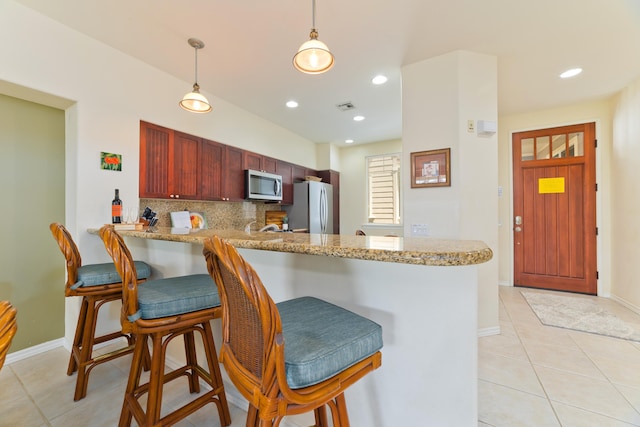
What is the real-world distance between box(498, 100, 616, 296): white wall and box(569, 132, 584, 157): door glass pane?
16 cm

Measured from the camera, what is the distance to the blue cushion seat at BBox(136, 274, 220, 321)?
3.76ft

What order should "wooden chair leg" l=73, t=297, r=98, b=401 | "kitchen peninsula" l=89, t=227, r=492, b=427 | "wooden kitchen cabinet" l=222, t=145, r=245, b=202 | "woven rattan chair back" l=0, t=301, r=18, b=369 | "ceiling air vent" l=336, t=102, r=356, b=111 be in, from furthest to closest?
1. "ceiling air vent" l=336, t=102, r=356, b=111
2. "wooden kitchen cabinet" l=222, t=145, r=245, b=202
3. "wooden chair leg" l=73, t=297, r=98, b=401
4. "kitchen peninsula" l=89, t=227, r=492, b=427
5. "woven rattan chair back" l=0, t=301, r=18, b=369

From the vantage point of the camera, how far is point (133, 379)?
1312mm

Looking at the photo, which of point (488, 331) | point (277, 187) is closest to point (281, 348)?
point (488, 331)

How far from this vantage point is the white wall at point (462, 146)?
8.52 feet

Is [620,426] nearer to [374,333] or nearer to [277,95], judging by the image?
[374,333]

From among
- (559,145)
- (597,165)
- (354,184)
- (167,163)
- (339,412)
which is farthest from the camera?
(354,184)

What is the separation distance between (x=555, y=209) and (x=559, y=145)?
3.16ft

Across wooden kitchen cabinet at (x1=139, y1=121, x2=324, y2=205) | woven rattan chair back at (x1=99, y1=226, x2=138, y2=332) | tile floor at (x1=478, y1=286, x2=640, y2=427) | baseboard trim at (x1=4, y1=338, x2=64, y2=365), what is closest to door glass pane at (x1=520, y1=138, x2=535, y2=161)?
tile floor at (x1=478, y1=286, x2=640, y2=427)

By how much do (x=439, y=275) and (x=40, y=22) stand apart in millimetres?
3328

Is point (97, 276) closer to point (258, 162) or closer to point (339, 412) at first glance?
point (339, 412)

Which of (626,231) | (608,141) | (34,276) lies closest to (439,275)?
(34,276)

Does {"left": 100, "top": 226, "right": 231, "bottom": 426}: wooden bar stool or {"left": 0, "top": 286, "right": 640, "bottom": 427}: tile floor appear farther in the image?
{"left": 0, "top": 286, "right": 640, "bottom": 427}: tile floor

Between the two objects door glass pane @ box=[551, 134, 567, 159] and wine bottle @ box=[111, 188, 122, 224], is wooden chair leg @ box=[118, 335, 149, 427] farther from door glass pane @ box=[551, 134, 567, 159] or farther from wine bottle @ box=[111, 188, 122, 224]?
door glass pane @ box=[551, 134, 567, 159]
